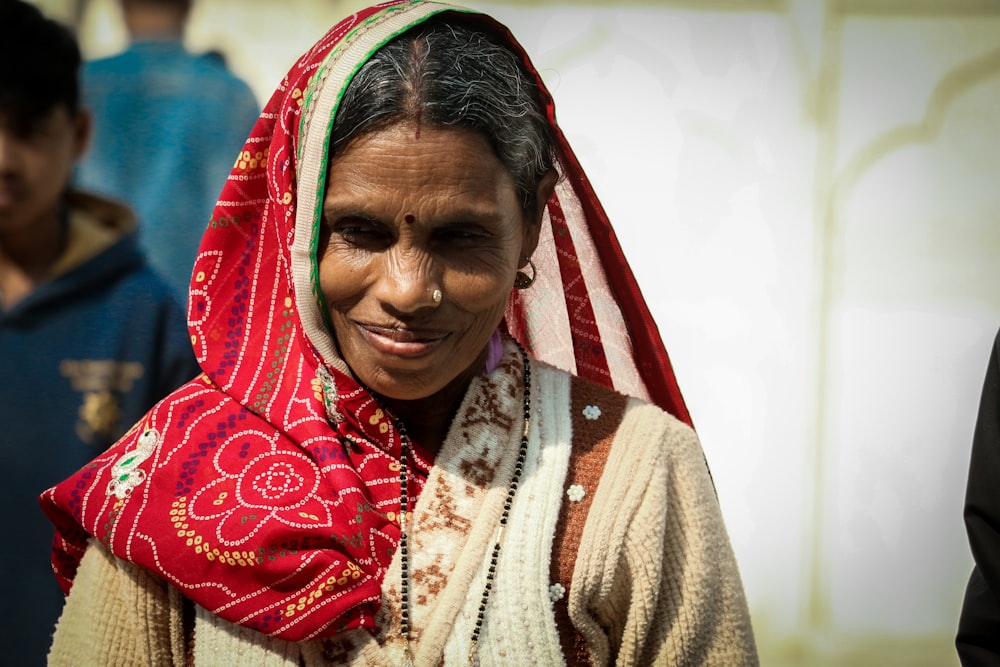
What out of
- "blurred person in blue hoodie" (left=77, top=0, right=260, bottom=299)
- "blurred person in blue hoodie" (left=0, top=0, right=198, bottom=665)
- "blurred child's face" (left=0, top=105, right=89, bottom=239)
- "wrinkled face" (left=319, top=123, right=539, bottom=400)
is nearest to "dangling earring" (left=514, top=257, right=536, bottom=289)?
"wrinkled face" (left=319, top=123, right=539, bottom=400)

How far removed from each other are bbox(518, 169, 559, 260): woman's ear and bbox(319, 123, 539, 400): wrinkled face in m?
0.08

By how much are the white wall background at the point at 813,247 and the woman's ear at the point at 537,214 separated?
6.79 ft

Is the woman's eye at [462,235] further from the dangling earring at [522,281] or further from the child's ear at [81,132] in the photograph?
the child's ear at [81,132]

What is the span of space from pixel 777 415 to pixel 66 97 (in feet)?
9.10

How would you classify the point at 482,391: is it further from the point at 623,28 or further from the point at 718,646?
the point at 623,28

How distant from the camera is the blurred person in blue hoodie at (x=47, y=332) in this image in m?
3.19

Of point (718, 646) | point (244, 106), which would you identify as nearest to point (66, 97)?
point (244, 106)

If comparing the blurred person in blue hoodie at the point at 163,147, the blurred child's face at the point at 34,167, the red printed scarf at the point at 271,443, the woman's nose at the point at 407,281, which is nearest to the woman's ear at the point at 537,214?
the red printed scarf at the point at 271,443

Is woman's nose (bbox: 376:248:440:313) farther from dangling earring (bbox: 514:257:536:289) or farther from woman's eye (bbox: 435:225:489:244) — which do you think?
dangling earring (bbox: 514:257:536:289)

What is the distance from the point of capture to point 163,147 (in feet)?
11.7

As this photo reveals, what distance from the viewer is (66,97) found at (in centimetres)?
336

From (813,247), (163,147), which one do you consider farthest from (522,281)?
(813,247)

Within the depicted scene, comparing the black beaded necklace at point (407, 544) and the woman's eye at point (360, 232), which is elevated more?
the woman's eye at point (360, 232)

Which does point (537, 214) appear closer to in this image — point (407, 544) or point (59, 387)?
point (407, 544)
